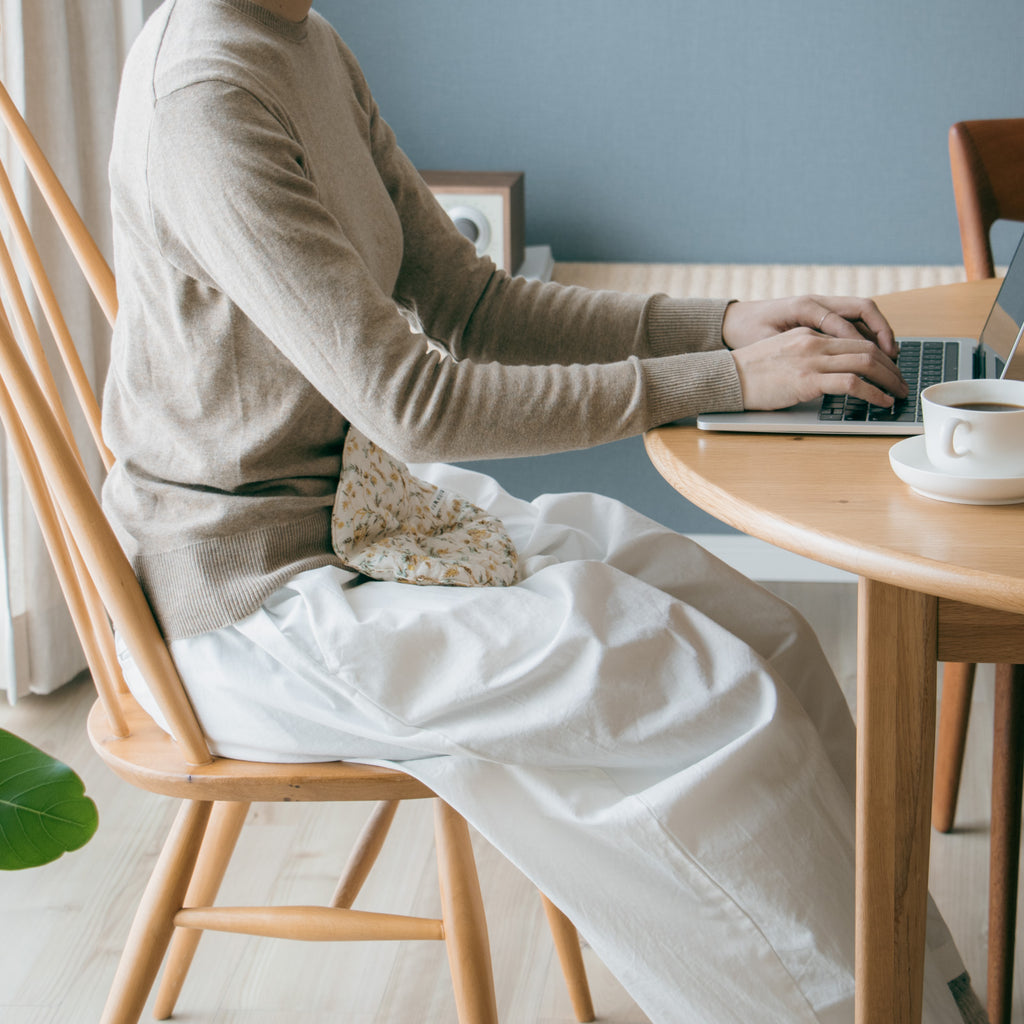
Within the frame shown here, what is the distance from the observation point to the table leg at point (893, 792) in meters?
0.73

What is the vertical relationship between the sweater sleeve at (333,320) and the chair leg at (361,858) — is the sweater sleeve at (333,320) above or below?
above

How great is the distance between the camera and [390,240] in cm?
112

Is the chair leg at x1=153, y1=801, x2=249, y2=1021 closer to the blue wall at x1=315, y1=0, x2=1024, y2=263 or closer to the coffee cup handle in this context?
the coffee cup handle

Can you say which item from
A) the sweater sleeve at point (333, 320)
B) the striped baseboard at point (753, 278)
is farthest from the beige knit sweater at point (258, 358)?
the striped baseboard at point (753, 278)

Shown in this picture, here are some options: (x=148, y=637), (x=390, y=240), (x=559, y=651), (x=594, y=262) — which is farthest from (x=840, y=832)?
(x=594, y=262)

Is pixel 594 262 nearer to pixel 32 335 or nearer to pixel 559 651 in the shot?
pixel 32 335

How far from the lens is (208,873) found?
1.20 m

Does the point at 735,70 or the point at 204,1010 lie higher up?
the point at 735,70

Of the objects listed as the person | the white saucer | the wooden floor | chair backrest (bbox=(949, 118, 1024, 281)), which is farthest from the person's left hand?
the wooden floor

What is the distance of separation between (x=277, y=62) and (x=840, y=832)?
74cm

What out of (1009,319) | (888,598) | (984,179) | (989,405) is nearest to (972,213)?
(984,179)

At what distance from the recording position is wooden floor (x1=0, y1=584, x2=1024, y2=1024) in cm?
132

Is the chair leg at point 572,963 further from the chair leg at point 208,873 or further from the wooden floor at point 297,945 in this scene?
the chair leg at point 208,873

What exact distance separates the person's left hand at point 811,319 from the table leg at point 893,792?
0.34 m
